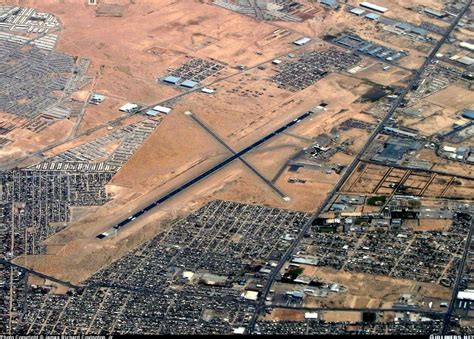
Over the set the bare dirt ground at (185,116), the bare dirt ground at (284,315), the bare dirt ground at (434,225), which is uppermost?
the bare dirt ground at (284,315)

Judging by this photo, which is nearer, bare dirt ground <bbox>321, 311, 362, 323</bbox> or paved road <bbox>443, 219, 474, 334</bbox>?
paved road <bbox>443, 219, 474, 334</bbox>

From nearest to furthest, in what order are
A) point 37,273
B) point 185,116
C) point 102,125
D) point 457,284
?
point 457,284, point 37,273, point 102,125, point 185,116

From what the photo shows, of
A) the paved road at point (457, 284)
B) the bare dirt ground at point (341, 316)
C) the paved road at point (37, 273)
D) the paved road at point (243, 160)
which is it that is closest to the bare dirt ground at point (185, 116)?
the paved road at point (243, 160)

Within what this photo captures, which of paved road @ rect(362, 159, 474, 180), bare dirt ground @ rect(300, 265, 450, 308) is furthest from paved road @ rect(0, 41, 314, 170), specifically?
bare dirt ground @ rect(300, 265, 450, 308)

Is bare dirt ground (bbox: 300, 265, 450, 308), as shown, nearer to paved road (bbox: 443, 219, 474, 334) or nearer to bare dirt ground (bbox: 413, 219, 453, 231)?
paved road (bbox: 443, 219, 474, 334)

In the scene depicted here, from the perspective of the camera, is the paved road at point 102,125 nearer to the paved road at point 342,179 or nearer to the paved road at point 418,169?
the paved road at point 342,179

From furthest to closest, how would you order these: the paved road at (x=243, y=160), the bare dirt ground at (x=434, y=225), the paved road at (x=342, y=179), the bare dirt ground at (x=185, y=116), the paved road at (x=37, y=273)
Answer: the paved road at (x=243, y=160), the bare dirt ground at (x=185, y=116), the bare dirt ground at (x=434, y=225), the paved road at (x=37, y=273), the paved road at (x=342, y=179)

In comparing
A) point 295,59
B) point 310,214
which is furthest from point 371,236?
point 295,59

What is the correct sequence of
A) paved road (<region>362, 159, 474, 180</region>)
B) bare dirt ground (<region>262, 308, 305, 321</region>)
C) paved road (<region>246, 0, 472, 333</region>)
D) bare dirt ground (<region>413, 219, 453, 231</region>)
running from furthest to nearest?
paved road (<region>362, 159, 474, 180</region>)
bare dirt ground (<region>413, 219, 453, 231</region>)
paved road (<region>246, 0, 472, 333</region>)
bare dirt ground (<region>262, 308, 305, 321</region>)

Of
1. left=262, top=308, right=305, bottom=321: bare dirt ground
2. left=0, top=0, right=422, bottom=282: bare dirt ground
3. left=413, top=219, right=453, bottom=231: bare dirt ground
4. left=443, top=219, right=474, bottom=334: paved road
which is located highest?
left=262, top=308, right=305, bottom=321: bare dirt ground

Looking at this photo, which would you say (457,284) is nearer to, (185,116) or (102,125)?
(185,116)

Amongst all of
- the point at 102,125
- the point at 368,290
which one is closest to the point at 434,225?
the point at 368,290

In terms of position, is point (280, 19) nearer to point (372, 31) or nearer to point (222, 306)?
point (372, 31)

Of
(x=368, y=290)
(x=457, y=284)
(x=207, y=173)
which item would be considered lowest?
(x=207, y=173)
